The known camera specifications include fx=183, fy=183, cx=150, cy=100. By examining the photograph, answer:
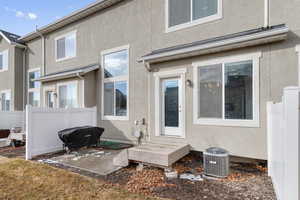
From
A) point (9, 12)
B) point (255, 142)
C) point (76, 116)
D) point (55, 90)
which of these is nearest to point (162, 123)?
point (255, 142)

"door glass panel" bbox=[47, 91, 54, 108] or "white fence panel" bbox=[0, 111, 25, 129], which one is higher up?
"door glass panel" bbox=[47, 91, 54, 108]

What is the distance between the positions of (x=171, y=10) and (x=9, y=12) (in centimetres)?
1425

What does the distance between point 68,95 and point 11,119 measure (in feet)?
13.2

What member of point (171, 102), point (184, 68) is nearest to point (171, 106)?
point (171, 102)

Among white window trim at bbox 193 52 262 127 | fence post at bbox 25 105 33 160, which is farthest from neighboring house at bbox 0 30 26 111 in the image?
white window trim at bbox 193 52 262 127

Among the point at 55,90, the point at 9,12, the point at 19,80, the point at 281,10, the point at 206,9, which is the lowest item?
the point at 55,90

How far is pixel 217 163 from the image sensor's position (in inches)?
180

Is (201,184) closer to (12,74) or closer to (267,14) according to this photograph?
(267,14)

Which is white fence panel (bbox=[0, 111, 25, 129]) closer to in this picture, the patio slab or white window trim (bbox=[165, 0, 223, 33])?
the patio slab

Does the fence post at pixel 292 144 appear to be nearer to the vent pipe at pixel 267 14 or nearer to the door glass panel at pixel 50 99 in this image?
the vent pipe at pixel 267 14

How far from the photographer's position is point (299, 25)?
4895 mm

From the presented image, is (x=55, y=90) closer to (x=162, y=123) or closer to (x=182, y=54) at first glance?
(x=162, y=123)

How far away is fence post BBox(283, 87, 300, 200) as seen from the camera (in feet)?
6.95

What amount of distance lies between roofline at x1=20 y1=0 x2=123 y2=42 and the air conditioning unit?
26.5ft
